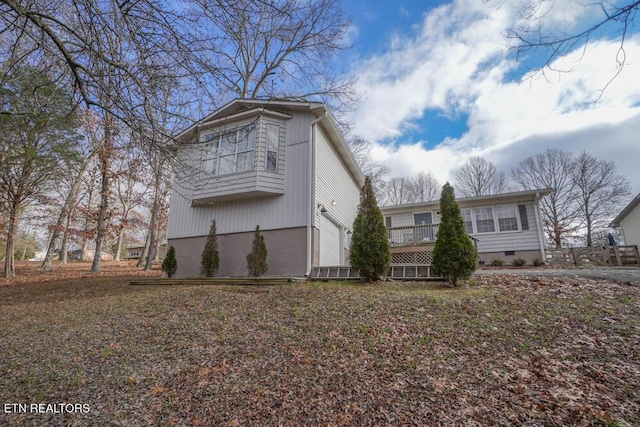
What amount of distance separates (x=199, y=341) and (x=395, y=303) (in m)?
3.31

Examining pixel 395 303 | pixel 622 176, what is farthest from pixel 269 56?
pixel 622 176

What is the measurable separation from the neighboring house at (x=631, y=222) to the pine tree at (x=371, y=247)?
16.2m

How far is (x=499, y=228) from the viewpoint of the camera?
14883 millimetres

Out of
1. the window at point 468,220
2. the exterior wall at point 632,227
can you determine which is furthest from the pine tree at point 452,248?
the exterior wall at point 632,227

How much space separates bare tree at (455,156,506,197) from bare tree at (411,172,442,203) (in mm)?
2387

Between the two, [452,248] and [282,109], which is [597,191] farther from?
[282,109]

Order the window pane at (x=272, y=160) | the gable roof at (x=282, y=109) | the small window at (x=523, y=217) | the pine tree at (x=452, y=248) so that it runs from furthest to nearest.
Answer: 1. the small window at (x=523, y=217)
2. the window pane at (x=272, y=160)
3. the gable roof at (x=282, y=109)
4. the pine tree at (x=452, y=248)

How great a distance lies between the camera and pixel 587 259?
45.2 feet

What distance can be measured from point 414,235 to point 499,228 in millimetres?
5366

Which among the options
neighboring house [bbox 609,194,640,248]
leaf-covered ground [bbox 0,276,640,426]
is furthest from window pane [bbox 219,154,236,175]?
neighboring house [bbox 609,194,640,248]

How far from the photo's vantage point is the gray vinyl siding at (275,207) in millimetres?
9578

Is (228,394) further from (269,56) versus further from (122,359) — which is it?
(269,56)

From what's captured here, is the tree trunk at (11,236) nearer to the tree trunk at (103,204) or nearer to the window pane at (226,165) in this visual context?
the tree trunk at (103,204)

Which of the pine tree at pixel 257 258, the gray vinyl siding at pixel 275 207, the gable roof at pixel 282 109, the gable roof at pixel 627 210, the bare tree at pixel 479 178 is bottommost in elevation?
the pine tree at pixel 257 258
